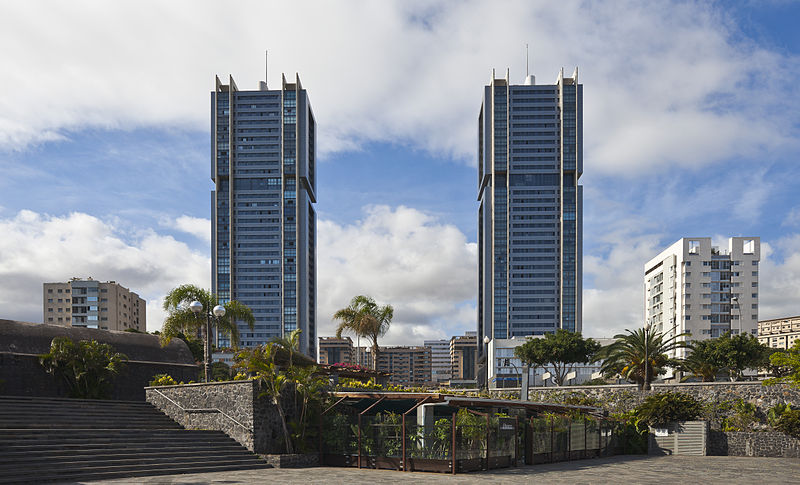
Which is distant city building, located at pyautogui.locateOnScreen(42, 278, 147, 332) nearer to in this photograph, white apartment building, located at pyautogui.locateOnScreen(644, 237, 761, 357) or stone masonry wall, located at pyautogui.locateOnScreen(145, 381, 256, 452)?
white apartment building, located at pyautogui.locateOnScreen(644, 237, 761, 357)

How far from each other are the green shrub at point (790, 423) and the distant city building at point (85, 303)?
142714mm

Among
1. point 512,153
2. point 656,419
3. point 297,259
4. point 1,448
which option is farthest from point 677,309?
point 1,448

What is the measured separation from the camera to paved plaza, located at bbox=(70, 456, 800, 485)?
1903cm

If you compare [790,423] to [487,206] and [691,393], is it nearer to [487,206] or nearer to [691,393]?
[691,393]

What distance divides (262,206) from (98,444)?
15084 centimetres

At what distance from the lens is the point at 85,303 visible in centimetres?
15100

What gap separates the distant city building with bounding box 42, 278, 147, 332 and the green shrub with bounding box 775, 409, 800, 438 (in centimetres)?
14271

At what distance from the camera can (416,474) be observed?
69.7 feet

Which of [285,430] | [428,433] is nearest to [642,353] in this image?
[428,433]

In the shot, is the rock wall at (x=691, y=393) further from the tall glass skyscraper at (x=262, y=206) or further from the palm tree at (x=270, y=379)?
the tall glass skyscraper at (x=262, y=206)

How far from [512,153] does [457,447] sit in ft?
499

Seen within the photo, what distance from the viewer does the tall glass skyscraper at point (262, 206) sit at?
549 feet

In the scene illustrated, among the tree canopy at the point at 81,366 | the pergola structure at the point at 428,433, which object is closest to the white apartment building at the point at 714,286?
the pergola structure at the point at 428,433

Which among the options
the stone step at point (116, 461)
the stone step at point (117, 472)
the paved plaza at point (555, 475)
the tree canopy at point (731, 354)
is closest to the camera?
the stone step at point (117, 472)
